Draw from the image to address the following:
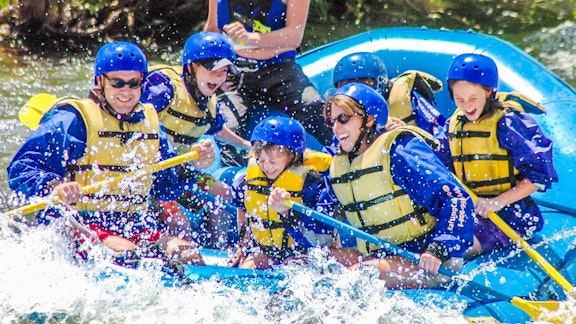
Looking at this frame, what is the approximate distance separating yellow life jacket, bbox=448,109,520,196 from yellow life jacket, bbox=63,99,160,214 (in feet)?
5.09

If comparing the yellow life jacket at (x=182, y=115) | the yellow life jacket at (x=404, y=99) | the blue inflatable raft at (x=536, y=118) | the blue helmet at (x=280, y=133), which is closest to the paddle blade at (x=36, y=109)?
the yellow life jacket at (x=182, y=115)

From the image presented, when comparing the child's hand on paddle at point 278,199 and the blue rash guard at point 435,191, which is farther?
the child's hand on paddle at point 278,199

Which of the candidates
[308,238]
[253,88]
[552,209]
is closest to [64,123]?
[308,238]

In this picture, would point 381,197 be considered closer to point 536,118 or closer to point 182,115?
point 182,115

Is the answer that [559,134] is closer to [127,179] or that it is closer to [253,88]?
[253,88]

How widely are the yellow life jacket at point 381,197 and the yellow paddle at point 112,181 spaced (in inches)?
30.6

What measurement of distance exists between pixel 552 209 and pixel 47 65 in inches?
214

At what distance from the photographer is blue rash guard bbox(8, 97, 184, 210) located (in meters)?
4.26

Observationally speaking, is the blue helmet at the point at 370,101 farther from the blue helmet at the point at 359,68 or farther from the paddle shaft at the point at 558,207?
the paddle shaft at the point at 558,207

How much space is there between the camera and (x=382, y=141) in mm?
4344

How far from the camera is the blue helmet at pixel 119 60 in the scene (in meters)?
4.48

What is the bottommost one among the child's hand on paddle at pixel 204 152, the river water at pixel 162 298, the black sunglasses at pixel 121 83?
the river water at pixel 162 298

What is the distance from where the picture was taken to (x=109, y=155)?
4535mm

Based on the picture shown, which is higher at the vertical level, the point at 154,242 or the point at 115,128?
the point at 115,128
